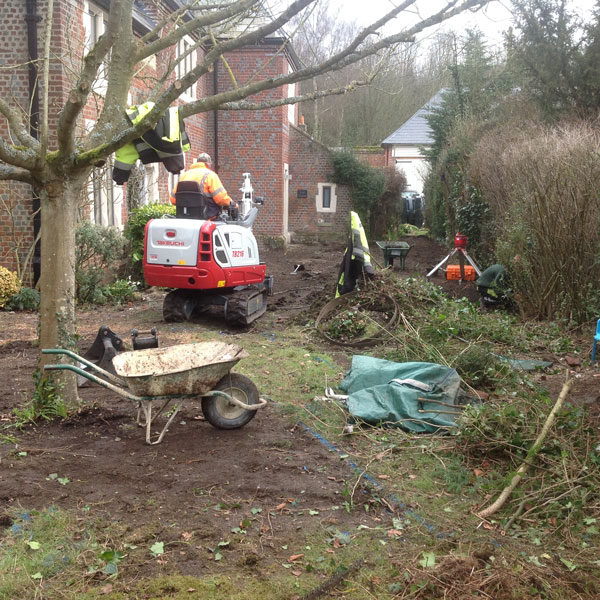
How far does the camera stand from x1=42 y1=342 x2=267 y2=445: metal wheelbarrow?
484cm

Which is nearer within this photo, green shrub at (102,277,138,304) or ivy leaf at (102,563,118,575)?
ivy leaf at (102,563,118,575)

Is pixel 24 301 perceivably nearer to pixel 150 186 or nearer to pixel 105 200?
pixel 105 200

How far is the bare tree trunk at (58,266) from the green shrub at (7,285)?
20.0ft

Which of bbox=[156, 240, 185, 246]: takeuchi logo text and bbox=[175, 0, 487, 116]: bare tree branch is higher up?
bbox=[175, 0, 487, 116]: bare tree branch

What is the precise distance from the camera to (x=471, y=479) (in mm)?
4613

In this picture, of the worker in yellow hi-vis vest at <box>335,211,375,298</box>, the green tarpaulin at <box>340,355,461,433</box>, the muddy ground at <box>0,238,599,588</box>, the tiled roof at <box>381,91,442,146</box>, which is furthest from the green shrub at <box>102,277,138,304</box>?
the tiled roof at <box>381,91,442,146</box>

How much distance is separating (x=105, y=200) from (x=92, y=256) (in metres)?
2.07

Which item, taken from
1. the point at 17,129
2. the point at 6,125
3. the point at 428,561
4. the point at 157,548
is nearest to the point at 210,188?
the point at 6,125

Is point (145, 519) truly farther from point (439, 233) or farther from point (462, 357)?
point (439, 233)

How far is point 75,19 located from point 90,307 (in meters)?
5.15

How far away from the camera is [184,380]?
194 inches

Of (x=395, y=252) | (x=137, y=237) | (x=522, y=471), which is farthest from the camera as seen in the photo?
(x=395, y=252)

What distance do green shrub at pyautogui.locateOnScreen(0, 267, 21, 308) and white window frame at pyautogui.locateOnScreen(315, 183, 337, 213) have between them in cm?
1683

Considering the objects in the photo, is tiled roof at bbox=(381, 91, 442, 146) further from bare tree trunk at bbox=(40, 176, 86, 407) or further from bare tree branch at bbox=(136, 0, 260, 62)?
bare tree trunk at bbox=(40, 176, 86, 407)
